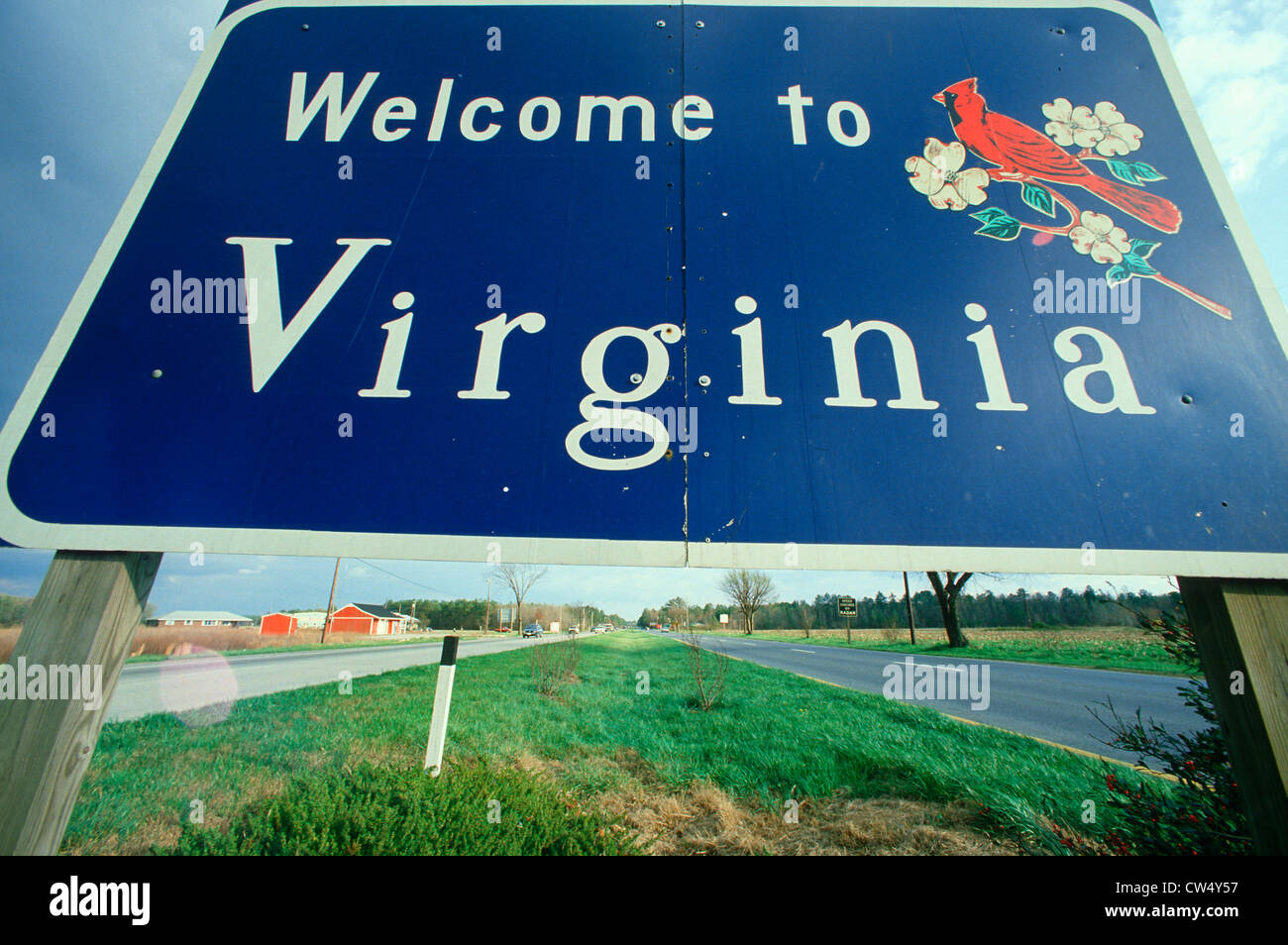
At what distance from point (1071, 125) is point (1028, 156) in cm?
19

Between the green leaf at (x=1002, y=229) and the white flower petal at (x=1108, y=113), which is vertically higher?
the white flower petal at (x=1108, y=113)

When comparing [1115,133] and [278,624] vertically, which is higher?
[1115,133]

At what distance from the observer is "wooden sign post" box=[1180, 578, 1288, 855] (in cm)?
88

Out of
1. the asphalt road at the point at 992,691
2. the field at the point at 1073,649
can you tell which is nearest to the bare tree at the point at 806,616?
the field at the point at 1073,649

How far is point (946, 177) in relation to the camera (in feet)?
4.17

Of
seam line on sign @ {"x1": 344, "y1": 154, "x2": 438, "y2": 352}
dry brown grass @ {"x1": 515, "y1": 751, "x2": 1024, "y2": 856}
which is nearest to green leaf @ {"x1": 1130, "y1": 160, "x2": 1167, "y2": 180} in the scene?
seam line on sign @ {"x1": 344, "y1": 154, "x2": 438, "y2": 352}

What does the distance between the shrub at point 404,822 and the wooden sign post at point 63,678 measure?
1.35 m

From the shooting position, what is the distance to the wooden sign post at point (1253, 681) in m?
0.88

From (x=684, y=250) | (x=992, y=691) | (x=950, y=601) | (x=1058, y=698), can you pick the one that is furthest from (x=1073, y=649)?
(x=684, y=250)

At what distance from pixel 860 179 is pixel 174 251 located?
1749 mm

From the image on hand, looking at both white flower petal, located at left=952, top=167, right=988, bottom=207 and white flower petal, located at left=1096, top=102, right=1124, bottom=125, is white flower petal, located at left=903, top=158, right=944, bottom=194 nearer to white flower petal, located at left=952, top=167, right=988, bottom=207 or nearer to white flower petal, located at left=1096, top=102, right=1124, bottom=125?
white flower petal, located at left=952, top=167, right=988, bottom=207

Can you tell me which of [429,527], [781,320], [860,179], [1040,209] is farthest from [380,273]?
[1040,209]

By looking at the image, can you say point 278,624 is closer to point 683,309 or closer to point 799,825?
point 799,825

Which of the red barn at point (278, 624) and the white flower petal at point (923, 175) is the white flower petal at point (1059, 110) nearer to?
the white flower petal at point (923, 175)
